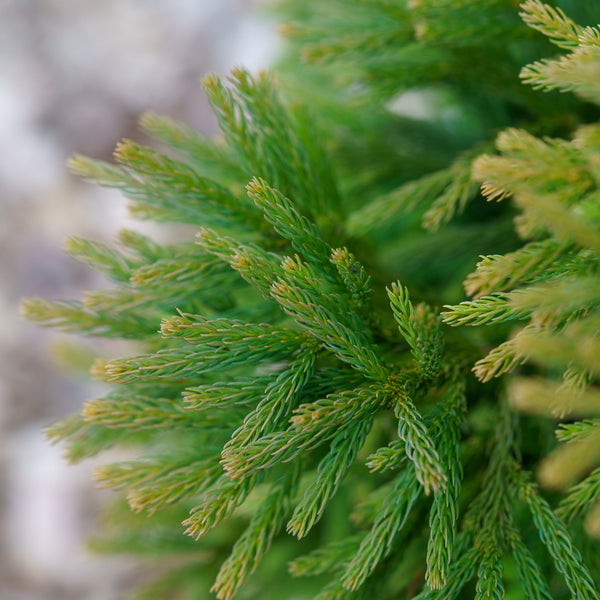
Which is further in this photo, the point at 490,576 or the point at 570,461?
the point at 490,576

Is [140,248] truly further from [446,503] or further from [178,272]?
[446,503]

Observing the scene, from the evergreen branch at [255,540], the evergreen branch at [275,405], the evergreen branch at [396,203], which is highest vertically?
the evergreen branch at [396,203]

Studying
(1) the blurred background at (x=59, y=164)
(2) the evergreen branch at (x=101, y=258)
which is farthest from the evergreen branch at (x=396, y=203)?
(1) the blurred background at (x=59, y=164)

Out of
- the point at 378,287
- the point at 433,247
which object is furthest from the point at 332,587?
the point at 433,247

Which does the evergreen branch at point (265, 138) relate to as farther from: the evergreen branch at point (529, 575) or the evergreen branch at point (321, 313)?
the evergreen branch at point (529, 575)

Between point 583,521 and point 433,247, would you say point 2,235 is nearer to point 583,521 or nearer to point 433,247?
point 433,247

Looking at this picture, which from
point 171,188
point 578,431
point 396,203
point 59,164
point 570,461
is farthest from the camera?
point 59,164

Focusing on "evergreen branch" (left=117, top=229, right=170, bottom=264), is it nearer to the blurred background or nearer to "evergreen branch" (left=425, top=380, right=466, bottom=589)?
"evergreen branch" (left=425, top=380, right=466, bottom=589)

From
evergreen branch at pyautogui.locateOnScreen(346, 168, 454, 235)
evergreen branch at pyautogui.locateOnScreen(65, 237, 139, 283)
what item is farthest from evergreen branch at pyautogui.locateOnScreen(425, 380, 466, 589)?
evergreen branch at pyautogui.locateOnScreen(65, 237, 139, 283)

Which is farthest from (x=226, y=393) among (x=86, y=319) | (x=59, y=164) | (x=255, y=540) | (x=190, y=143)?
(x=59, y=164)
